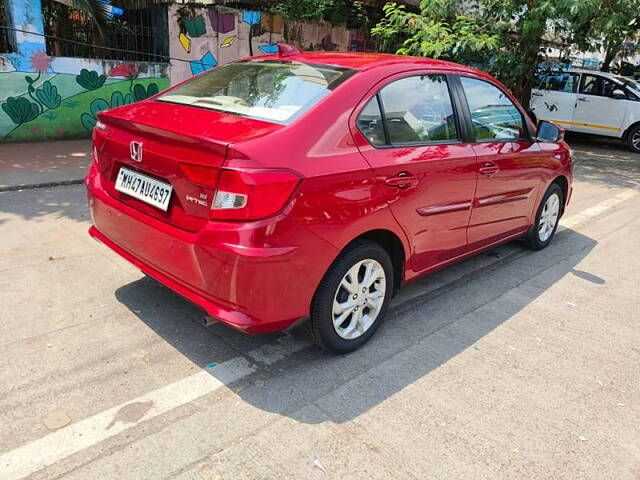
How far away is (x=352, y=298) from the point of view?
3195mm

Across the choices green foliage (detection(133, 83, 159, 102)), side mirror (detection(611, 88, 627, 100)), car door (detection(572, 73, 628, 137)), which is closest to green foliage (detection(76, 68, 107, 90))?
green foliage (detection(133, 83, 159, 102))

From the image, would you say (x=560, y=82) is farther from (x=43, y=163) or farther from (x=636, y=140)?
(x=43, y=163)

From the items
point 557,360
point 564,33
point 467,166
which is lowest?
point 557,360

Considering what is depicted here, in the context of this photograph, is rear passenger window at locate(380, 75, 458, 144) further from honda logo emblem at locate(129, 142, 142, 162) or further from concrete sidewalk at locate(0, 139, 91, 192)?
concrete sidewalk at locate(0, 139, 91, 192)

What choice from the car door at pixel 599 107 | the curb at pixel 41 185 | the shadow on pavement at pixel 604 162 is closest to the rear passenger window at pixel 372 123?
the curb at pixel 41 185

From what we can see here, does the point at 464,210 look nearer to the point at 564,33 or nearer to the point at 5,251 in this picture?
the point at 5,251

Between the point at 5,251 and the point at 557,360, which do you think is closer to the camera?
the point at 557,360

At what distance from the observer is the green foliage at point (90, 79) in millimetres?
9320

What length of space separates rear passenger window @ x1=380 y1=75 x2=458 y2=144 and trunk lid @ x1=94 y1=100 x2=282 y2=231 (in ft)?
2.77

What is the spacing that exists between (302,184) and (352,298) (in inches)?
33.2

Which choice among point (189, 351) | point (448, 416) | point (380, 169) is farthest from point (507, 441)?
point (189, 351)

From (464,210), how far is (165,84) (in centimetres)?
816

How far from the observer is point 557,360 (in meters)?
3.46

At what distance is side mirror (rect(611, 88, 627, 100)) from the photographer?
41.7 ft
